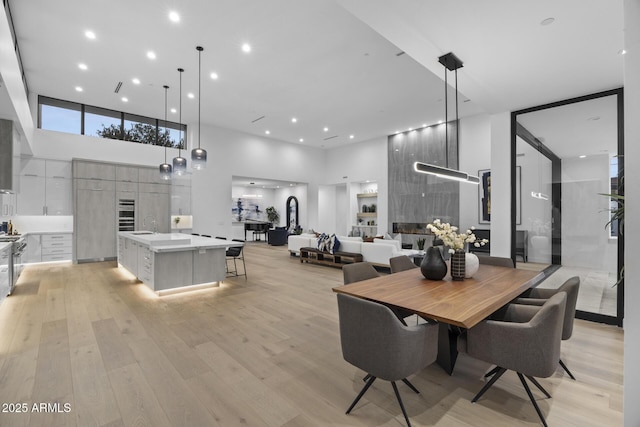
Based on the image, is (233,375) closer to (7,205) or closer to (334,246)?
(334,246)

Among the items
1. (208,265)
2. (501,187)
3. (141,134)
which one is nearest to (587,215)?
(501,187)

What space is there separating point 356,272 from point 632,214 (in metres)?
2.00

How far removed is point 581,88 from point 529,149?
36.4 inches

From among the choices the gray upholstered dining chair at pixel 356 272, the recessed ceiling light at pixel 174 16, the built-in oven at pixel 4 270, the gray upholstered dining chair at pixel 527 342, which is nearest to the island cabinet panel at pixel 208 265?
the built-in oven at pixel 4 270

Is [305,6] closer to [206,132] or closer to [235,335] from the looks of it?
[235,335]

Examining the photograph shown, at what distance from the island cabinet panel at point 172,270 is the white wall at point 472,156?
7.63 metres

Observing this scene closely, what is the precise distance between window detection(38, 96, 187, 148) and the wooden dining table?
8.88 metres

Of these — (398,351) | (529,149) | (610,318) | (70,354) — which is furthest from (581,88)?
(70,354)

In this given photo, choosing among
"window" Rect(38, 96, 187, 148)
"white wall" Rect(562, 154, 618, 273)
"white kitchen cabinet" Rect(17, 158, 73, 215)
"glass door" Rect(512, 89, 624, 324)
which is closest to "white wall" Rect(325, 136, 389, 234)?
"window" Rect(38, 96, 187, 148)

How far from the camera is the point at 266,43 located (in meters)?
4.97

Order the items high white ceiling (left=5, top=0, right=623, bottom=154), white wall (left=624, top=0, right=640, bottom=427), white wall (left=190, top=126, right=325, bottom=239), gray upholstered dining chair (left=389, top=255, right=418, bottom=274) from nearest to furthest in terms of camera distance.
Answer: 1. white wall (left=624, top=0, right=640, bottom=427)
2. high white ceiling (left=5, top=0, right=623, bottom=154)
3. gray upholstered dining chair (left=389, top=255, right=418, bottom=274)
4. white wall (left=190, top=126, right=325, bottom=239)

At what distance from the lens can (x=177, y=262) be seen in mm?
4750

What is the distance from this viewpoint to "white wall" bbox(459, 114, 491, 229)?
857 cm

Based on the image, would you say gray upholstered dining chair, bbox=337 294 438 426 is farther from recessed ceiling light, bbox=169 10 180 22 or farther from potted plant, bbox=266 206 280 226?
potted plant, bbox=266 206 280 226
